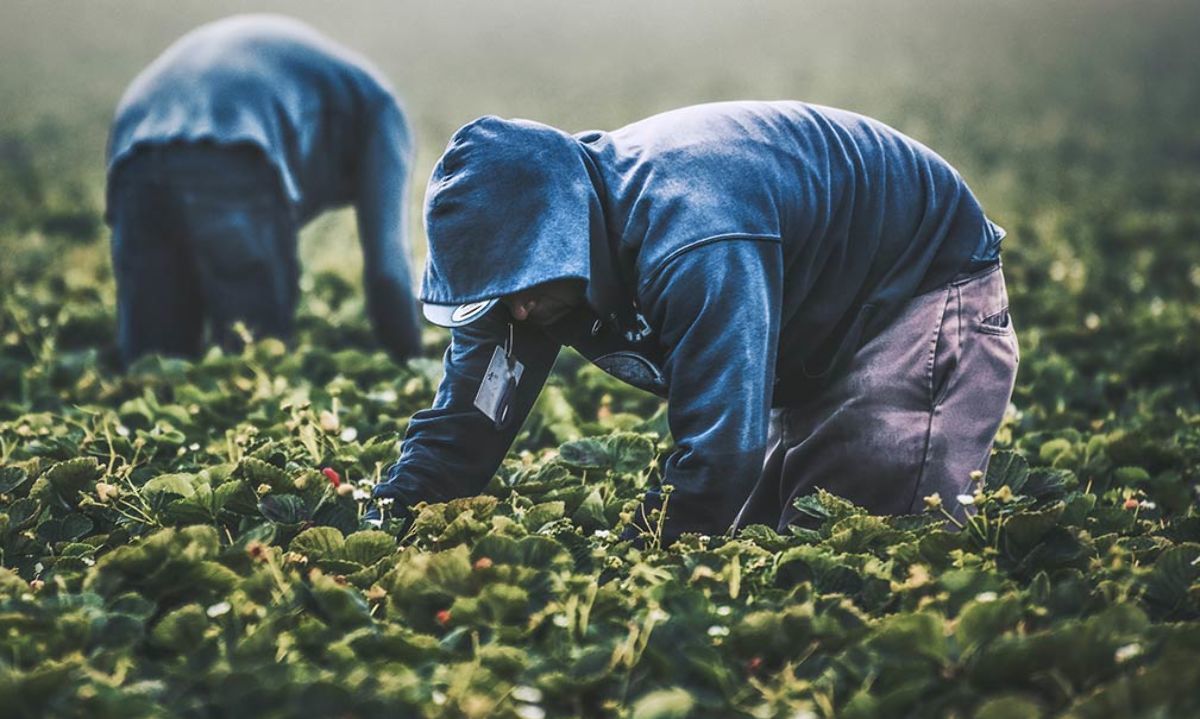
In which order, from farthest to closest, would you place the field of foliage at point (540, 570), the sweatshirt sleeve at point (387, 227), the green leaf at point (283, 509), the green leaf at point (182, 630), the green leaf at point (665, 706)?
the sweatshirt sleeve at point (387, 227) < the green leaf at point (283, 509) < the green leaf at point (182, 630) < the field of foliage at point (540, 570) < the green leaf at point (665, 706)

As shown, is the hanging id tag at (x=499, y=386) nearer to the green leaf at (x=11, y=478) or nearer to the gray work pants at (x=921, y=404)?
the gray work pants at (x=921, y=404)

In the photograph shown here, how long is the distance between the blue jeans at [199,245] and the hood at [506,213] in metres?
1.99

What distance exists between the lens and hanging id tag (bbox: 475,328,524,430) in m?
2.65

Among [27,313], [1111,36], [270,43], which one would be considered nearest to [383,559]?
[270,43]

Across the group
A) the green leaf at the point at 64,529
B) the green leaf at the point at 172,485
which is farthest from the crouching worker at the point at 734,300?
the green leaf at the point at 64,529

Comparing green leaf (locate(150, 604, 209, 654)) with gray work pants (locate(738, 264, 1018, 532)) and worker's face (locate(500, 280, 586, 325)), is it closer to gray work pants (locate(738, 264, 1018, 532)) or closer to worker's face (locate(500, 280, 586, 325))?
worker's face (locate(500, 280, 586, 325))

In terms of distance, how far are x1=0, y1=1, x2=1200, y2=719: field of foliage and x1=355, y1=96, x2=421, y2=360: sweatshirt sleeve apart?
366 millimetres

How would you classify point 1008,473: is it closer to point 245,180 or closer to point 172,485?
point 172,485

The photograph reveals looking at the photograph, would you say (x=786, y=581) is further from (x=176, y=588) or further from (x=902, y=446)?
(x=176, y=588)

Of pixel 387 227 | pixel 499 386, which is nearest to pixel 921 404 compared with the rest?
pixel 499 386

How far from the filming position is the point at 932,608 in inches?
84.0

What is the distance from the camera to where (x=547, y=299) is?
2.40 meters

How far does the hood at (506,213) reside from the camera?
7.50ft

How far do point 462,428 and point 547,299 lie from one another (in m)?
0.47
